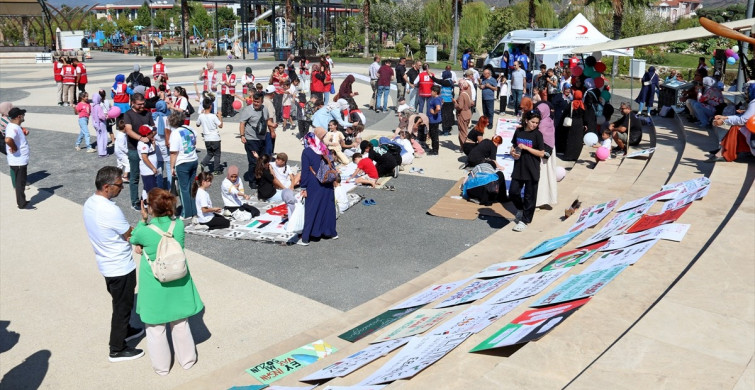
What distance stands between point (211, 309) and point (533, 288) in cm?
358

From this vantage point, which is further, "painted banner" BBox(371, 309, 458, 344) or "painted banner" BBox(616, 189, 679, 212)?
"painted banner" BBox(616, 189, 679, 212)

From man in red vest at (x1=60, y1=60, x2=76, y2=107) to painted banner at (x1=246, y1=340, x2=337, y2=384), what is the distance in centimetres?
2065

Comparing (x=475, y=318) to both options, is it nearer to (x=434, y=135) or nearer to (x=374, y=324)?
(x=374, y=324)

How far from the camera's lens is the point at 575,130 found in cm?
1411

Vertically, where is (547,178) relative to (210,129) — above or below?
below

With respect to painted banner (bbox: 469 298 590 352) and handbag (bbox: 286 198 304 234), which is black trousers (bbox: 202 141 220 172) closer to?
handbag (bbox: 286 198 304 234)

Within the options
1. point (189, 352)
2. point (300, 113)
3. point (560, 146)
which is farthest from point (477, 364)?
point (300, 113)

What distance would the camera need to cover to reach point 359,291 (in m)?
7.91

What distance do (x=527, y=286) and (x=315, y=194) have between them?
3985 millimetres

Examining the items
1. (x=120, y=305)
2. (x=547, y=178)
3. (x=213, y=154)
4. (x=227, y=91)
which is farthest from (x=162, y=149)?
(x=227, y=91)

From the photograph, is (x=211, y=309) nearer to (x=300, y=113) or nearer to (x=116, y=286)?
(x=116, y=286)

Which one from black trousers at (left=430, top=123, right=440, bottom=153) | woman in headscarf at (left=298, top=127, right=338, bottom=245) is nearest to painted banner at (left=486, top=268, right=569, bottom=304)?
woman in headscarf at (left=298, top=127, right=338, bottom=245)

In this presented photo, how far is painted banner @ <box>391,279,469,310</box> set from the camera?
277 inches

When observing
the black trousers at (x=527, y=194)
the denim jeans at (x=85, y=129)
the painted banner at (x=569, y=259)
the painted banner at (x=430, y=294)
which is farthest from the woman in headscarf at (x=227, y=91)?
the painted banner at (x=569, y=259)
